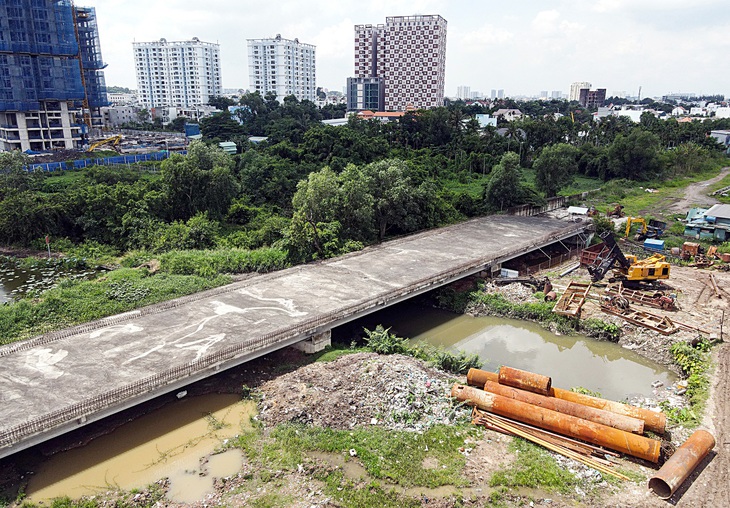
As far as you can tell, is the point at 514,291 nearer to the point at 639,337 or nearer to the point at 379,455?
the point at 639,337

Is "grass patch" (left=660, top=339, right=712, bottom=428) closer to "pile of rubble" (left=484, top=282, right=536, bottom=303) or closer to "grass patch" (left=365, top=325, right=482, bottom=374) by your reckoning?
"grass patch" (left=365, top=325, right=482, bottom=374)

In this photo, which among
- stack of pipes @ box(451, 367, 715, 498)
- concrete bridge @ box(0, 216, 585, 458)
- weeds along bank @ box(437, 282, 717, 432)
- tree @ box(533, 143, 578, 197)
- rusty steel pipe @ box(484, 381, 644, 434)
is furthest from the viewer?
tree @ box(533, 143, 578, 197)

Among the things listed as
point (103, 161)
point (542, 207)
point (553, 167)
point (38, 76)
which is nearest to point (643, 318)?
point (542, 207)

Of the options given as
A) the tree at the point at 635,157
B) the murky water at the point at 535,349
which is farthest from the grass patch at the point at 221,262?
the tree at the point at 635,157

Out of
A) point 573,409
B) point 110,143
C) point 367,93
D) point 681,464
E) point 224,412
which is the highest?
point 367,93

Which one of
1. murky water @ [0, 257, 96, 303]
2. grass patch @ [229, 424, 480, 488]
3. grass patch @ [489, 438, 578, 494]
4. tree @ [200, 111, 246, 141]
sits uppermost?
tree @ [200, 111, 246, 141]

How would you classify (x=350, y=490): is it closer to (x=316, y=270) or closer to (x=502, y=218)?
(x=316, y=270)

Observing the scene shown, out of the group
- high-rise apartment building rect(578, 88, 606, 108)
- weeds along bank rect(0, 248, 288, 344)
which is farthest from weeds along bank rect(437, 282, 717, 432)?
→ high-rise apartment building rect(578, 88, 606, 108)
